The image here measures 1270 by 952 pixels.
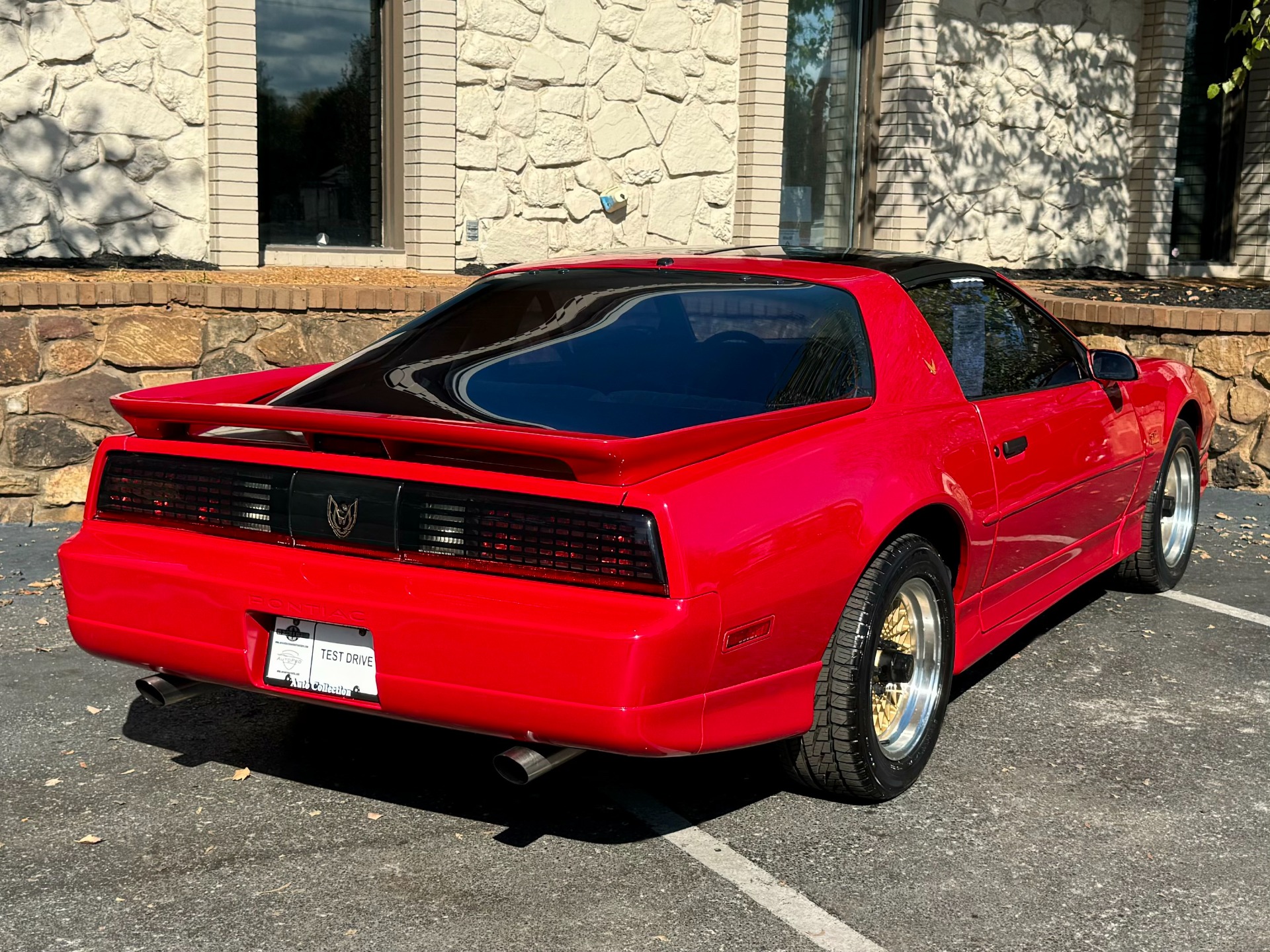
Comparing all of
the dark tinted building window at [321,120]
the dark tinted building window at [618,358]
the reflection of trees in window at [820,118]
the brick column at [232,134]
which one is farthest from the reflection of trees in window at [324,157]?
the dark tinted building window at [618,358]

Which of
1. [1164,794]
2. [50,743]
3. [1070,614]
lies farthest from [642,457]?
[1070,614]

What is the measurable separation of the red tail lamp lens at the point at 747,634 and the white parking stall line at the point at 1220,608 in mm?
3303

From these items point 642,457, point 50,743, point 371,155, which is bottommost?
point 50,743

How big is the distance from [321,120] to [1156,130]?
8744mm

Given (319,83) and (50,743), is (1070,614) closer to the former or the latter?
(50,743)

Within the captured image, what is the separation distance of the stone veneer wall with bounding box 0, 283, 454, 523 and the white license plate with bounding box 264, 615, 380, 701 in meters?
4.39

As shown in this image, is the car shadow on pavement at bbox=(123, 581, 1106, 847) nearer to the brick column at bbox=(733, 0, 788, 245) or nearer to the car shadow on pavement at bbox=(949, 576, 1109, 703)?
the car shadow on pavement at bbox=(949, 576, 1109, 703)

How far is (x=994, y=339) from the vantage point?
4.89m

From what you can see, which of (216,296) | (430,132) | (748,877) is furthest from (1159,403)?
(430,132)

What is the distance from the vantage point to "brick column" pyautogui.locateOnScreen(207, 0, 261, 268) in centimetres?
1008

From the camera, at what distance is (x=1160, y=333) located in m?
8.99

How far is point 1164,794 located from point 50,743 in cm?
324

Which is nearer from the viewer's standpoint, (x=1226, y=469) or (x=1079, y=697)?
(x=1079, y=697)

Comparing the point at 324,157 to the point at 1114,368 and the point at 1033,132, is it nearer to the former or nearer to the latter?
the point at 1033,132
